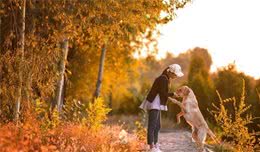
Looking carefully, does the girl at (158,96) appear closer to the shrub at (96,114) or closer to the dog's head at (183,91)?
the dog's head at (183,91)

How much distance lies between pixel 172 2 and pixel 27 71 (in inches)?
173

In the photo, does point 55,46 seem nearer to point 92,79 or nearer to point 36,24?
point 36,24

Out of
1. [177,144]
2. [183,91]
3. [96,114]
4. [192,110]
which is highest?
[183,91]

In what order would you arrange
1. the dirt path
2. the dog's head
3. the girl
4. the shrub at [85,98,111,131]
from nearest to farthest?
the girl, the dog's head, the shrub at [85,98,111,131], the dirt path

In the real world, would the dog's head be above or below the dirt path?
above

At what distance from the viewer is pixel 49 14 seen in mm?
15578

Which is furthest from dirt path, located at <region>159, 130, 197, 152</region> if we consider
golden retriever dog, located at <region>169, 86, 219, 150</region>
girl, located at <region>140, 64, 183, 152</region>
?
girl, located at <region>140, 64, 183, 152</region>

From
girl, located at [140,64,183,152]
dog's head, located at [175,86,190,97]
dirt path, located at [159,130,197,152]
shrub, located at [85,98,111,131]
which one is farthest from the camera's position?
dirt path, located at [159,130,197,152]

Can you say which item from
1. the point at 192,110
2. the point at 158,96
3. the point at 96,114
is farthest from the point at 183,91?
the point at 96,114

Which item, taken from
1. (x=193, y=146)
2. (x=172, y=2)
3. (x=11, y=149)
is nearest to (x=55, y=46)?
(x=172, y=2)

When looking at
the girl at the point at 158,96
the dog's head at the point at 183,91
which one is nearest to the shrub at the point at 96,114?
the girl at the point at 158,96

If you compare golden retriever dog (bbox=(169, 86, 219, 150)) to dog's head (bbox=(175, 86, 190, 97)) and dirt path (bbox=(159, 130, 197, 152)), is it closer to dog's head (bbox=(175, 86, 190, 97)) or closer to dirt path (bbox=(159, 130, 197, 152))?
dog's head (bbox=(175, 86, 190, 97))

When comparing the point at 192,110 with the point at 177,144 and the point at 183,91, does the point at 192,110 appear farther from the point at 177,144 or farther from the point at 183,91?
the point at 177,144

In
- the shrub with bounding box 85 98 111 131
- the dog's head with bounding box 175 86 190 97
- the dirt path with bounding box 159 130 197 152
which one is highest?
the dog's head with bounding box 175 86 190 97
